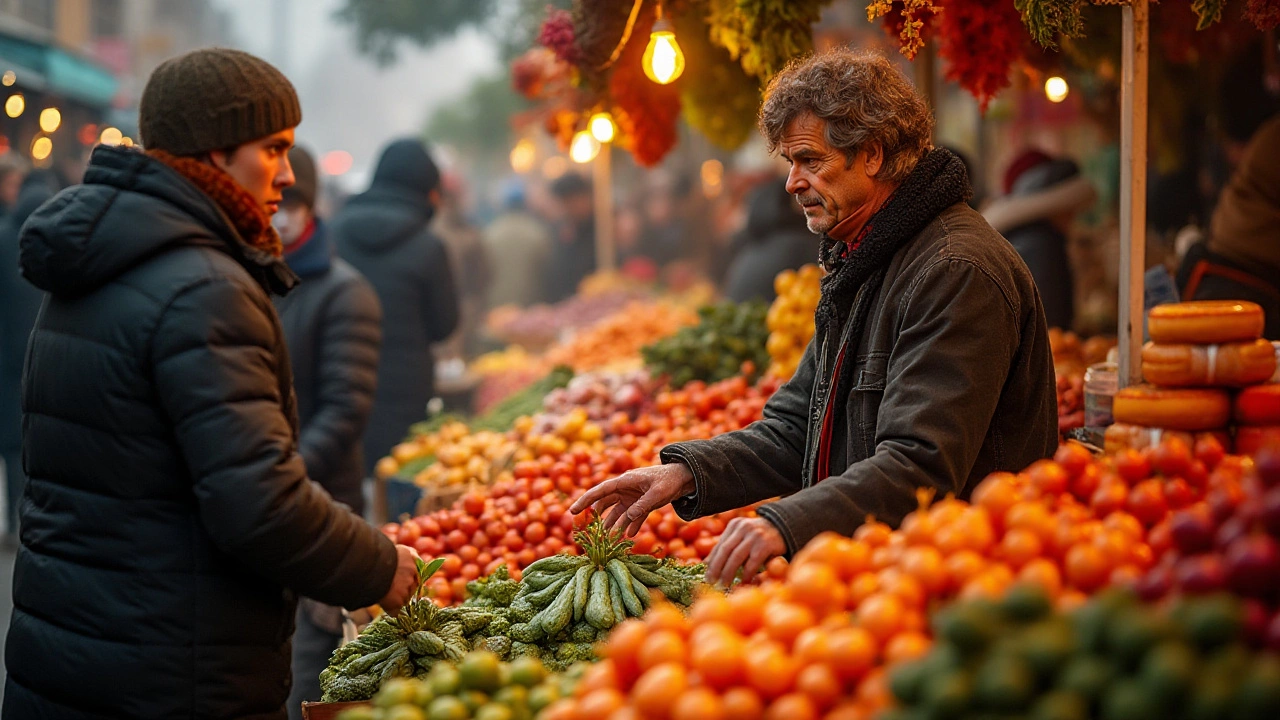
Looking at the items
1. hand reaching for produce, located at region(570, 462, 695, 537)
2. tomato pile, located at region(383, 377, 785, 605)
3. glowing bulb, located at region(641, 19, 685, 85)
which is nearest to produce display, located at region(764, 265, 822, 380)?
tomato pile, located at region(383, 377, 785, 605)

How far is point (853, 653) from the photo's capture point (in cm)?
161

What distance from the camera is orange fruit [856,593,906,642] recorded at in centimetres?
163

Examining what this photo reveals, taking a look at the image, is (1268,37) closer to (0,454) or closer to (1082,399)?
(1082,399)

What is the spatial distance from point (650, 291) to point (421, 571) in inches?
346

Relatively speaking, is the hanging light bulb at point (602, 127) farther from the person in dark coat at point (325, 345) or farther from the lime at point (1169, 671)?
the lime at point (1169, 671)

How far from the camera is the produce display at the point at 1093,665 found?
1319 mm

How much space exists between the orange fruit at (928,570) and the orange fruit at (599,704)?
1.54 feet

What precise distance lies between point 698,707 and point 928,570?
1.33 ft

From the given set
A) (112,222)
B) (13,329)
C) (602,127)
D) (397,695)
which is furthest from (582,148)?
(397,695)

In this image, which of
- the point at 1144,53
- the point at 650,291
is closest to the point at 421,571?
the point at 1144,53

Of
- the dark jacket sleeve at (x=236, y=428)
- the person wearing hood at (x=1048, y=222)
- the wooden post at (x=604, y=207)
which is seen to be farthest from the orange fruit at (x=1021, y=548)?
the wooden post at (x=604, y=207)

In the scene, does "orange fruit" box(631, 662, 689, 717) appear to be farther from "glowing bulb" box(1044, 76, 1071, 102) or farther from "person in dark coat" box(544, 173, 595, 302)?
"person in dark coat" box(544, 173, 595, 302)

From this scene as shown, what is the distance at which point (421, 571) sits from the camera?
2.79 m

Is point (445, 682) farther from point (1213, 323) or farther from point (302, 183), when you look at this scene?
point (302, 183)
